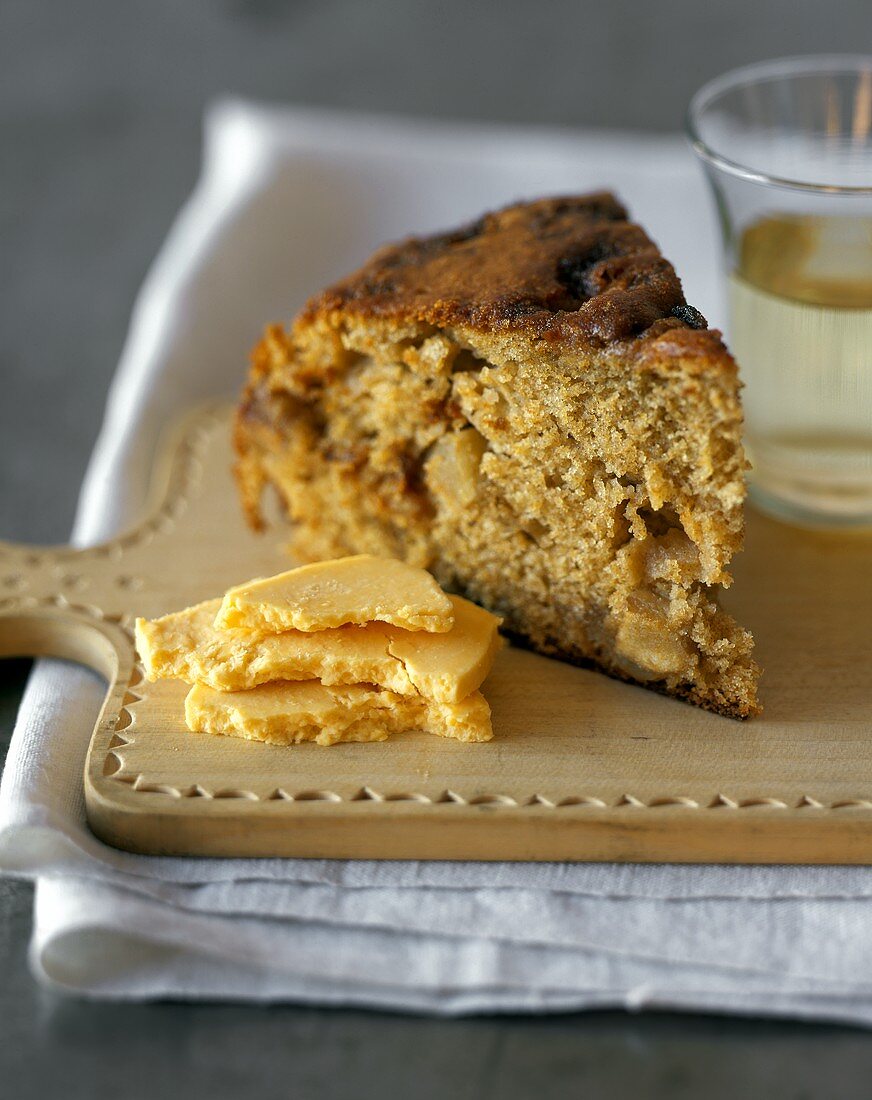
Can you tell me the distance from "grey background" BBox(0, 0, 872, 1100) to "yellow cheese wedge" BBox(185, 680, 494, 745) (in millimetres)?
532

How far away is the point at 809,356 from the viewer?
371cm

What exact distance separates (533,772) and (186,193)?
3.97 metres

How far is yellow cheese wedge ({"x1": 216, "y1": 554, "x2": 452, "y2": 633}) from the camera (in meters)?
3.00

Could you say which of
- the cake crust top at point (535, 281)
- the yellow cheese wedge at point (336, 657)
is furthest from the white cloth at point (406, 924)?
the cake crust top at point (535, 281)

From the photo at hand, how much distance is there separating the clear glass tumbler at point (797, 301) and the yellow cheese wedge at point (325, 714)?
46.4 inches

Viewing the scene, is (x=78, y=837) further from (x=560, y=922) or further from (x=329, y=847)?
(x=560, y=922)

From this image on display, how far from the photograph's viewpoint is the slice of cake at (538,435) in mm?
3041

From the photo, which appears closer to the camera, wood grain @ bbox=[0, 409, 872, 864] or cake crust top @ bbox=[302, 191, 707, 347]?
wood grain @ bbox=[0, 409, 872, 864]

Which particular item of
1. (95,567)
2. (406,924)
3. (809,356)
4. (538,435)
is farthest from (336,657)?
(809,356)

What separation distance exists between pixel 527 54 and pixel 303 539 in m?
3.86

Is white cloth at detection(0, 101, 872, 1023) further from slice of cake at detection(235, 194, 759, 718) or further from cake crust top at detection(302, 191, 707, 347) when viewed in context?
cake crust top at detection(302, 191, 707, 347)

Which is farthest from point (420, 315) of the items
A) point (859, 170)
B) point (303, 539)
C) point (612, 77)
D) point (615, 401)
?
point (612, 77)

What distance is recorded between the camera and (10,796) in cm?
291

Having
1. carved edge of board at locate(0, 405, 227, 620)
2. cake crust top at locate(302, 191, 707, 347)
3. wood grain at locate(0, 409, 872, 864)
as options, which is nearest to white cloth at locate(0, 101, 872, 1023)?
wood grain at locate(0, 409, 872, 864)
